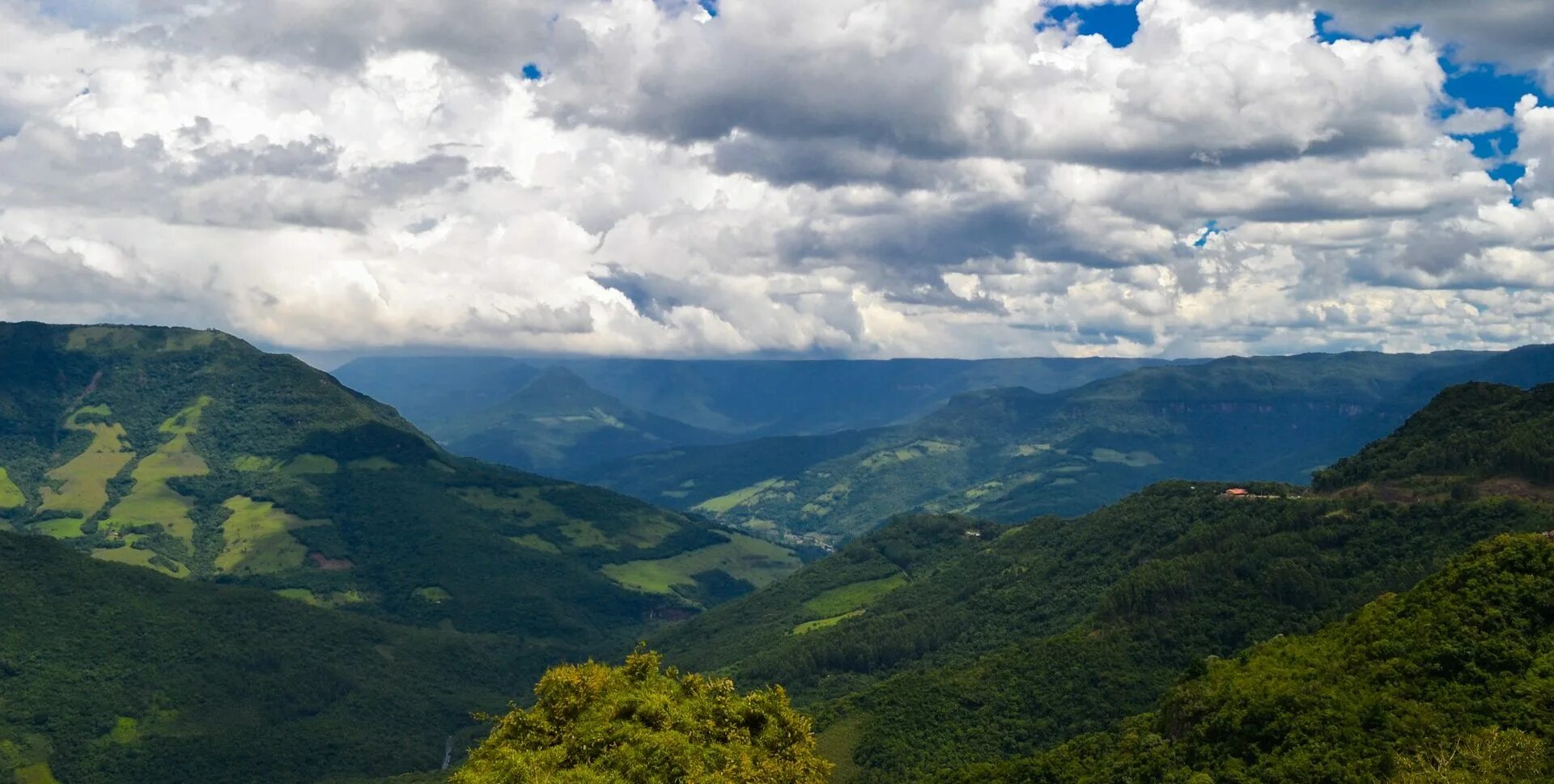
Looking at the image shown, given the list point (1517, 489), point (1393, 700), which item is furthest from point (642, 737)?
point (1517, 489)

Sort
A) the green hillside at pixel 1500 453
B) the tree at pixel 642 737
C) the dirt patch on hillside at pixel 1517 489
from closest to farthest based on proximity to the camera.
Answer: the tree at pixel 642 737 < the dirt patch on hillside at pixel 1517 489 < the green hillside at pixel 1500 453

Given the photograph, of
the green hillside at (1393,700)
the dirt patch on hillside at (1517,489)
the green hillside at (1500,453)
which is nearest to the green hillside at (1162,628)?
the dirt patch on hillside at (1517,489)

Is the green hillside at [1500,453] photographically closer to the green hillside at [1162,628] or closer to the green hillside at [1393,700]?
the green hillside at [1162,628]

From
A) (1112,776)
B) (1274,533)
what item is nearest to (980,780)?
(1112,776)

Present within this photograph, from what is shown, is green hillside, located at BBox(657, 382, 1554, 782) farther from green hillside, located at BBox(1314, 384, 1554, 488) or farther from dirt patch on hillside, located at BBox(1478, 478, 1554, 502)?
green hillside, located at BBox(1314, 384, 1554, 488)

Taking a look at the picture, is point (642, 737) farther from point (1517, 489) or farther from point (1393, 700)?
point (1517, 489)

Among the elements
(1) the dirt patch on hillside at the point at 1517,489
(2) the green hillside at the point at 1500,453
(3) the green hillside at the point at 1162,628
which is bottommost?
(3) the green hillside at the point at 1162,628

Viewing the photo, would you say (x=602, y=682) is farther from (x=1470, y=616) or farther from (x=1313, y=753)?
(x=1470, y=616)
